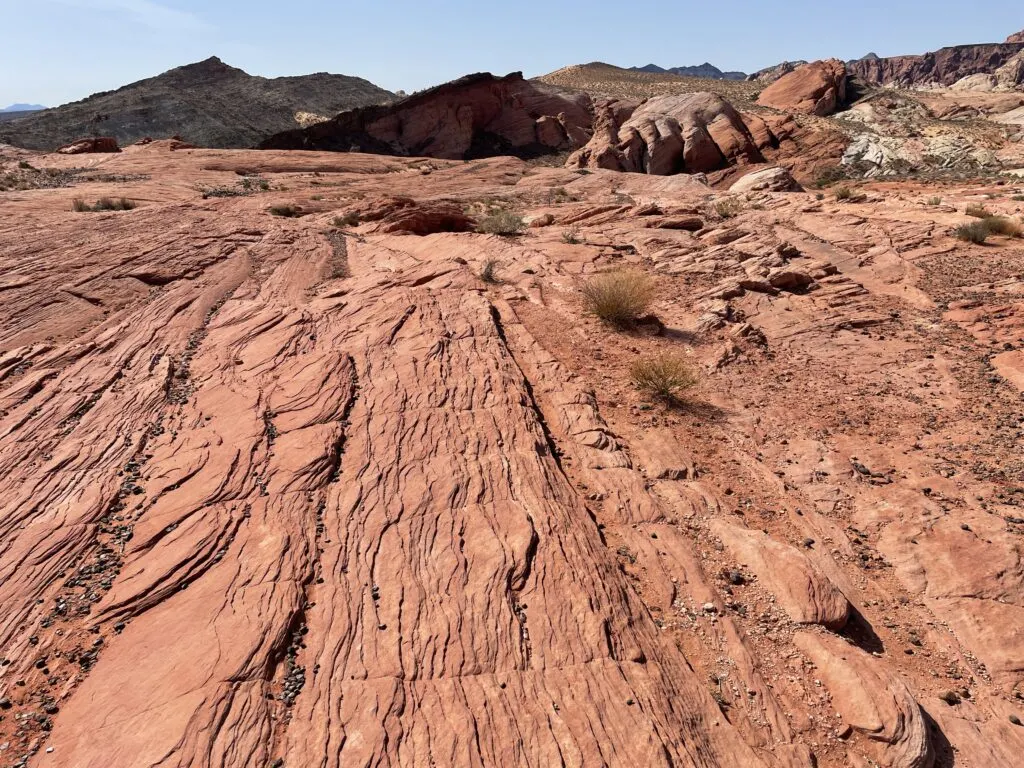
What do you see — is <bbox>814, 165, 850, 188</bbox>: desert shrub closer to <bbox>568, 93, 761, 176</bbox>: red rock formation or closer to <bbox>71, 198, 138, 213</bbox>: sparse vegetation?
<bbox>568, 93, 761, 176</bbox>: red rock formation

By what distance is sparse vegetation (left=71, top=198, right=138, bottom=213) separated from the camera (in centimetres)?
1666

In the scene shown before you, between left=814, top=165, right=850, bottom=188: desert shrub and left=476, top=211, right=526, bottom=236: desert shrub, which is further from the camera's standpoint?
left=814, top=165, right=850, bottom=188: desert shrub

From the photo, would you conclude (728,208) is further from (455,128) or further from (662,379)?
(455,128)

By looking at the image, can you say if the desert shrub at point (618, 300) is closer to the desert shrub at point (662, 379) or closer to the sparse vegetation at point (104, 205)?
the desert shrub at point (662, 379)

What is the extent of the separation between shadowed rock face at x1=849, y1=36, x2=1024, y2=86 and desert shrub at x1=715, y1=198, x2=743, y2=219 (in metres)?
145

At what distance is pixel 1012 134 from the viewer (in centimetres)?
3591

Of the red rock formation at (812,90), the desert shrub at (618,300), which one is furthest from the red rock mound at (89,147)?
the red rock formation at (812,90)

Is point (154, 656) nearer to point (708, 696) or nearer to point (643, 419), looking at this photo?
point (708, 696)

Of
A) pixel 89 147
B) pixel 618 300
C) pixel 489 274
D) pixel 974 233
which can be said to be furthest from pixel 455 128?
pixel 618 300

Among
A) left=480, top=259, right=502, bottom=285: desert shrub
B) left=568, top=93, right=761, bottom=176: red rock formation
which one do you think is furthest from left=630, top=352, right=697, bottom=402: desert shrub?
left=568, top=93, right=761, bottom=176: red rock formation

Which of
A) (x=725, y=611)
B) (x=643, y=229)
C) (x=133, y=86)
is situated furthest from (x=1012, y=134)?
(x=133, y=86)

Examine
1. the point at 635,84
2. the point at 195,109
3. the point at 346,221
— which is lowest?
the point at 346,221

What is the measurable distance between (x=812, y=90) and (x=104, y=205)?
52574 mm

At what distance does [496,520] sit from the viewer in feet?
18.3
